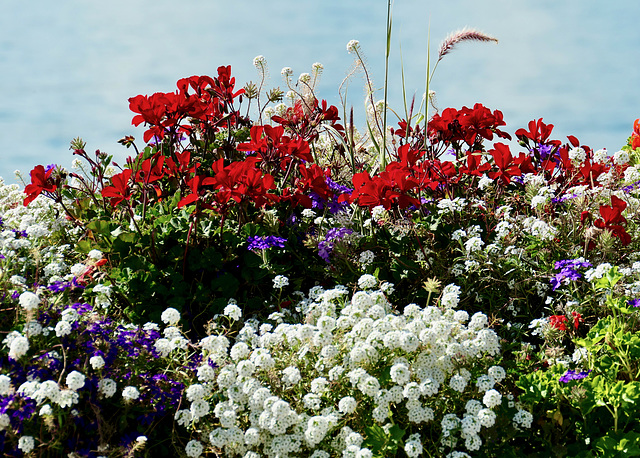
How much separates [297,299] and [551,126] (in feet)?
8.01

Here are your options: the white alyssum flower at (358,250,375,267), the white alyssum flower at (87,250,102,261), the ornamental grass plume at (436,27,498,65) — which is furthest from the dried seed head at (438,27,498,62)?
the white alyssum flower at (87,250,102,261)

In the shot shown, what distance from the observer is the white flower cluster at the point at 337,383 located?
7.52 ft

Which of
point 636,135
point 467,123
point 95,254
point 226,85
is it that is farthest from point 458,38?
point 636,135

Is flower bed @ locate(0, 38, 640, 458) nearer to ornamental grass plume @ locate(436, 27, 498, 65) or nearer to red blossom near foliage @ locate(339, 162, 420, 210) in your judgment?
red blossom near foliage @ locate(339, 162, 420, 210)

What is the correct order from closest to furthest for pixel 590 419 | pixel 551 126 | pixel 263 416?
pixel 263 416, pixel 590 419, pixel 551 126

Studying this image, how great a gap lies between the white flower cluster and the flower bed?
1 centimetres

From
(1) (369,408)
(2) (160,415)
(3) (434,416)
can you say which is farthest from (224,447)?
(3) (434,416)

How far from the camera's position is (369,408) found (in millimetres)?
2475

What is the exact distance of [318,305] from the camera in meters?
2.95

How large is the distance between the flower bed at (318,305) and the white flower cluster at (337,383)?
1 cm

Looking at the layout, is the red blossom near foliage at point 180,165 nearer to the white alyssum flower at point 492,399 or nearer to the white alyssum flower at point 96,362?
the white alyssum flower at point 96,362

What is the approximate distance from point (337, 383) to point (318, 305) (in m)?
0.51

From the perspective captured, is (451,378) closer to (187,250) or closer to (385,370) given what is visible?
(385,370)

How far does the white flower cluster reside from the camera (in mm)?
2291
